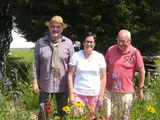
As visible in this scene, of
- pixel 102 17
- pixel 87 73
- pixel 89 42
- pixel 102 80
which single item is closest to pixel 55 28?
pixel 89 42

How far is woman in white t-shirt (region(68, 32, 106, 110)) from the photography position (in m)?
4.67

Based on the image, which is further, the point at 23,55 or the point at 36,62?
the point at 23,55

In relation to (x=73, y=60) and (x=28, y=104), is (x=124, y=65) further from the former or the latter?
(x=28, y=104)

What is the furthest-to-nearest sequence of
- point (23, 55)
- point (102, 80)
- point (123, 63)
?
point (23, 55)
point (123, 63)
point (102, 80)

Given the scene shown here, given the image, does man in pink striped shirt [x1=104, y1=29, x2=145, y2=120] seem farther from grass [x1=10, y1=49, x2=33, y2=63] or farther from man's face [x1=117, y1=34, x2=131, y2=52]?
grass [x1=10, y1=49, x2=33, y2=63]

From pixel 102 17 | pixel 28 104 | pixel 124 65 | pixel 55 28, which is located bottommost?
pixel 28 104

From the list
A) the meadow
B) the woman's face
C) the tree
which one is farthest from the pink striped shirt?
the tree

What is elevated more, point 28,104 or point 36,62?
point 36,62

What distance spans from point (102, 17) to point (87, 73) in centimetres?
358

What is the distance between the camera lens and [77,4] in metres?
7.93

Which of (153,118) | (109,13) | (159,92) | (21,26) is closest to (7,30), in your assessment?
(21,26)

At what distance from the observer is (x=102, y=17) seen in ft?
26.6

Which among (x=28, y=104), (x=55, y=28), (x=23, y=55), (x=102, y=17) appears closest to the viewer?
(x=55, y=28)

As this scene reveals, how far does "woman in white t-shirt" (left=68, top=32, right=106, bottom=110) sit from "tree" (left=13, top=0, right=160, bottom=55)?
10.5 ft
